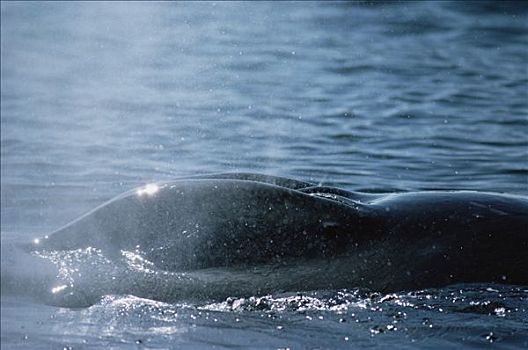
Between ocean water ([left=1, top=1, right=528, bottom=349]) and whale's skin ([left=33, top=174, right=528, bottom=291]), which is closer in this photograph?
ocean water ([left=1, top=1, right=528, bottom=349])

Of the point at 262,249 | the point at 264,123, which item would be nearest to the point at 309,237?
the point at 262,249

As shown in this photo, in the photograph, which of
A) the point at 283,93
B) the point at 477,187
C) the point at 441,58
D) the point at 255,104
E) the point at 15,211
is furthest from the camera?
the point at 441,58

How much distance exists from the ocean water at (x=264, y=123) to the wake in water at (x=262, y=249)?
0.08 metres

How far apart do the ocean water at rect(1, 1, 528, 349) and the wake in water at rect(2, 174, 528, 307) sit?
3.2 inches

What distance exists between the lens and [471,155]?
12102 millimetres

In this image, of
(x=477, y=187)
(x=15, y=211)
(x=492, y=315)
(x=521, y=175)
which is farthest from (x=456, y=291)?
(x=521, y=175)

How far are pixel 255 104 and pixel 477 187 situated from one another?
4.84 m

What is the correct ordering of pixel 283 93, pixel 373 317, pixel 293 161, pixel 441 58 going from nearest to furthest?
1. pixel 373 317
2. pixel 293 161
3. pixel 283 93
4. pixel 441 58

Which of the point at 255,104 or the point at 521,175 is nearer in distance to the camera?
the point at 521,175

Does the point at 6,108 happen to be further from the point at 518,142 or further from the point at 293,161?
the point at 518,142

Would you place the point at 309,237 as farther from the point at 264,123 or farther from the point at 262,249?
the point at 264,123

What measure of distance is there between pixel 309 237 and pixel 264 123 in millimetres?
8086

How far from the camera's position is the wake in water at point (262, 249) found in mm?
5430

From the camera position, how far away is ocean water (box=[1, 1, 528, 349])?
17.2ft
